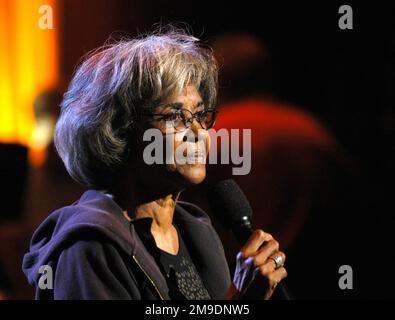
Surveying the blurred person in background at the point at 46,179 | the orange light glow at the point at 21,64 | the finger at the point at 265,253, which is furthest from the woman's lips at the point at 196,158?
the orange light glow at the point at 21,64

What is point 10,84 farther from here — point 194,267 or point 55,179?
point 194,267

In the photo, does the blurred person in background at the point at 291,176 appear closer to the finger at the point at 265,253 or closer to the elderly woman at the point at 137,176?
the elderly woman at the point at 137,176

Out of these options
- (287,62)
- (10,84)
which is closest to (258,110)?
(287,62)

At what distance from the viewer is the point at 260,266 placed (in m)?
1.24

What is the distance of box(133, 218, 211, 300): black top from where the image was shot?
135 centimetres

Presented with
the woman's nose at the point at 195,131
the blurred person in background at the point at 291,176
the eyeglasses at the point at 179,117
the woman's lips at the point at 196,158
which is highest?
the eyeglasses at the point at 179,117

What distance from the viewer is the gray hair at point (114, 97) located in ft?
4.50

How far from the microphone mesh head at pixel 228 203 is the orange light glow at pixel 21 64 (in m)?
1.53

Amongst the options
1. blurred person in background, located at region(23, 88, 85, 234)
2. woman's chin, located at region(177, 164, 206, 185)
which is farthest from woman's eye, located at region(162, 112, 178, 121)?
blurred person in background, located at region(23, 88, 85, 234)

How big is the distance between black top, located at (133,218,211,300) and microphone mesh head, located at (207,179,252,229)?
0.14m

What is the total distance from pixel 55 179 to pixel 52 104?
0.33 metres

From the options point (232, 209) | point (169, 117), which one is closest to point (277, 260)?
point (232, 209)

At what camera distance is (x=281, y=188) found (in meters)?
2.82
